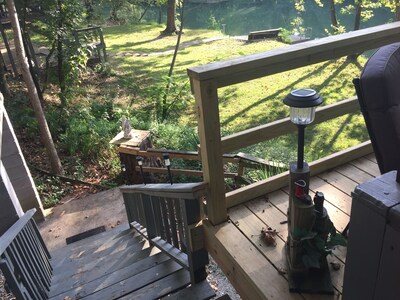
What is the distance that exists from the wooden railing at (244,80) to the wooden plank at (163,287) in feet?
1.98

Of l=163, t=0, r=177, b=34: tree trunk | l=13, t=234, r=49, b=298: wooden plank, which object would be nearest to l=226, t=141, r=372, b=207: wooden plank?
l=13, t=234, r=49, b=298: wooden plank

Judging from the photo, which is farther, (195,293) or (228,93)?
(228,93)

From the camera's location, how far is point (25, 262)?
2551 millimetres

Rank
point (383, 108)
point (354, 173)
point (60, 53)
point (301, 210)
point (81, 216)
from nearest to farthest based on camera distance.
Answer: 1. point (383, 108)
2. point (301, 210)
3. point (354, 173)
4. point (81, 216)
5. point (60, 53)

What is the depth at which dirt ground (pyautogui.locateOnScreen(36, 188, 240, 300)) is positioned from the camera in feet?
14.7

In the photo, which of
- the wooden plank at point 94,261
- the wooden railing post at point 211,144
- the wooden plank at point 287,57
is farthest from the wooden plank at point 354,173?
the wooden plank at point 94,261

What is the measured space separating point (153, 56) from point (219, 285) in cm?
1050

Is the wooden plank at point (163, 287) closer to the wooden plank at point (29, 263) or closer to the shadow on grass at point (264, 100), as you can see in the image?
the wooden plank at point (29, 263)

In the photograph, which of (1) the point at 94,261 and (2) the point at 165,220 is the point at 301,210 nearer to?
(2) the point at 165,220

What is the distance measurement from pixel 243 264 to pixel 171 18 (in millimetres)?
14865

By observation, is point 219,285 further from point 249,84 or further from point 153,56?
point 153,56

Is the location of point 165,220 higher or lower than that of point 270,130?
lower

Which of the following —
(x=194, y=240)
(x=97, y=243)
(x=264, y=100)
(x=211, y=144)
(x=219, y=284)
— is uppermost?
(x=211, y=144)

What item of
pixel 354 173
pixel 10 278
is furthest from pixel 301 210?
pixel 10 278
